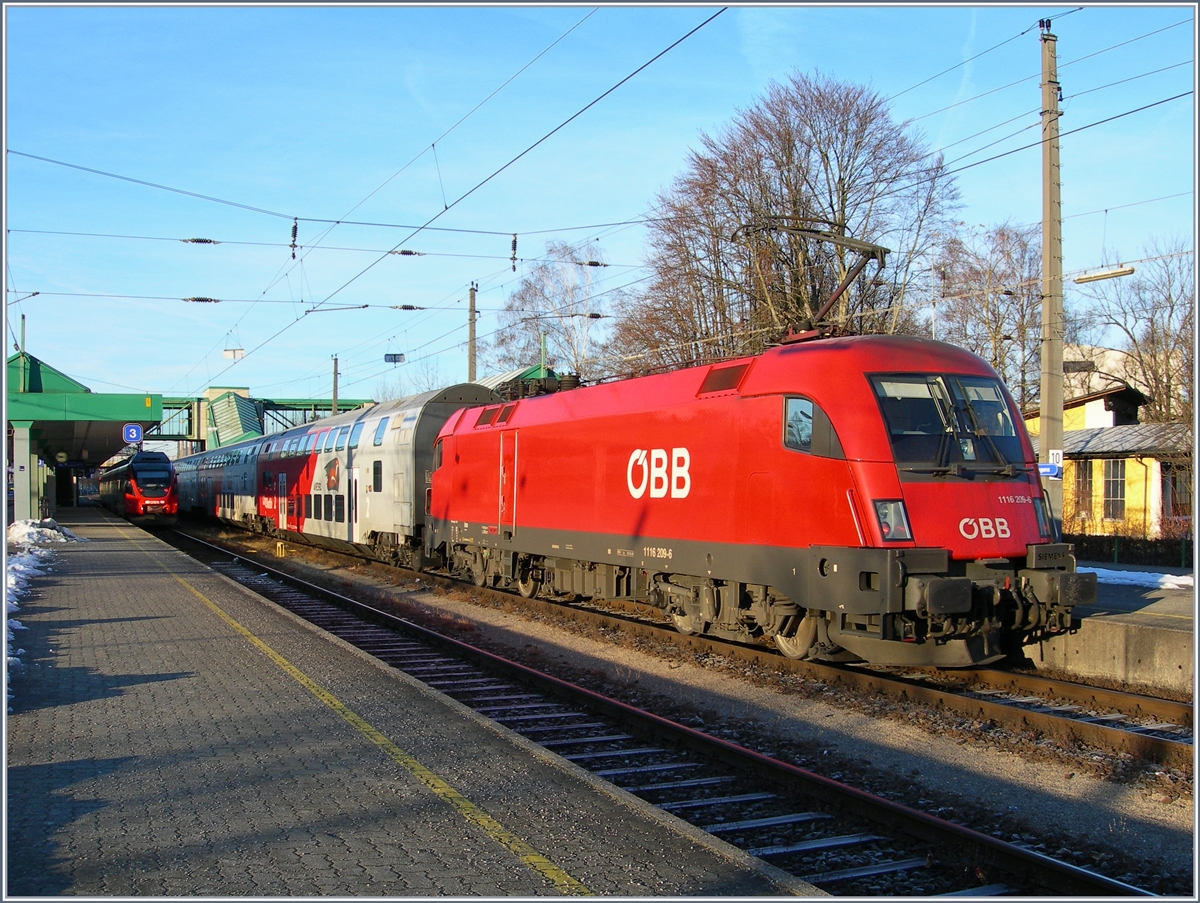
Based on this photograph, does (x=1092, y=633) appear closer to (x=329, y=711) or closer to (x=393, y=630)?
(x=329, y=711)

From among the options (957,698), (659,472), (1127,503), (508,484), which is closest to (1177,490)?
(1127,503)

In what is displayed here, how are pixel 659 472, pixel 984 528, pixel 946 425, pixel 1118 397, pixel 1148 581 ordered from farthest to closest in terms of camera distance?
1. pixel 1118 397
2. pixel 1148 581
3. pixel 659 472
4. pixel 946 425
5. pixel 984 528

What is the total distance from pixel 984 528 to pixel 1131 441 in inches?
882

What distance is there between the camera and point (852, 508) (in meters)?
9.00

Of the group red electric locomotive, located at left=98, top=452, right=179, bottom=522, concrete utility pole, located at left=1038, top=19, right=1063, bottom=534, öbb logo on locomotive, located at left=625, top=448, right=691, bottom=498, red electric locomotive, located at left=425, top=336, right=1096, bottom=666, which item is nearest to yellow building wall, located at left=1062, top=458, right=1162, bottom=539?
concrete utility pole, located at left=1038, top=19, right=1063, bottom=534

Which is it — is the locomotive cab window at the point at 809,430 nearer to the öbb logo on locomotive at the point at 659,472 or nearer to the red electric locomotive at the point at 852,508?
the red electric locomotive at the point at 852,508

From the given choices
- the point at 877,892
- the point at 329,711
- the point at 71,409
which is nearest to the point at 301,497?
the point at 71,409

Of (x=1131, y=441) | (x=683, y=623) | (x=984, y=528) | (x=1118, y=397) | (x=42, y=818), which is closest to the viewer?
(x=42, y=818)

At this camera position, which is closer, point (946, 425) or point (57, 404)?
point (946, 425)

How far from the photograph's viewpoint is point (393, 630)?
14.5 metres

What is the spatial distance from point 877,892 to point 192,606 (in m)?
12.9

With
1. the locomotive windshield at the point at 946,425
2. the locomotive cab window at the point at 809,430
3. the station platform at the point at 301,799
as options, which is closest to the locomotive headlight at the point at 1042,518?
the locomotive windshield at the point at 946,425

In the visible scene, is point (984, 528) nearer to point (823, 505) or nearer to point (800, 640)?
point (823, 505)

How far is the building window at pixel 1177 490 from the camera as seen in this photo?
86.5ft
